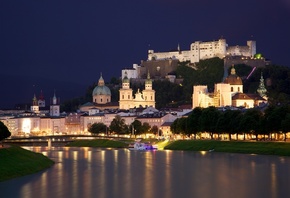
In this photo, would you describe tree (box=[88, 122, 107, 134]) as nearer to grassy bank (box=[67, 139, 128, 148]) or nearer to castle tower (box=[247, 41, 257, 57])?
grassy bank (box=[67, 139, 128, 148])

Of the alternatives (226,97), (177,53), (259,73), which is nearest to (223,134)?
(226,97)

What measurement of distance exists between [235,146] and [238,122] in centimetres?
461

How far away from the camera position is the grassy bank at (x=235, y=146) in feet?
177

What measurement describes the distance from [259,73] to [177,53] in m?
21.6

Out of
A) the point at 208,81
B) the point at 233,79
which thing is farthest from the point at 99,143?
the point at 208,81

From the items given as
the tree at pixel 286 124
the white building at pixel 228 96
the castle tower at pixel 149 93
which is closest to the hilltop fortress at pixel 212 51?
the castle tower at pixel 149 93

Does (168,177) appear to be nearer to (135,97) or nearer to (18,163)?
(18,163)

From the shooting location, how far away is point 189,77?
418 ft

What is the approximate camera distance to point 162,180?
36.8 metres

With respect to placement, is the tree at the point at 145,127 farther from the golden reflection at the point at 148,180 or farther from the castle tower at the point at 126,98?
the golden reflection at the point at 148,180

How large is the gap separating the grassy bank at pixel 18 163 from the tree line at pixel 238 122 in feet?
60.3

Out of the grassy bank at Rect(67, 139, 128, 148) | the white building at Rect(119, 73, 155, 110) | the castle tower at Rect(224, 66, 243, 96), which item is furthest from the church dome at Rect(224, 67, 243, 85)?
the grassy bank at Rect(67, 139, 128, 148)

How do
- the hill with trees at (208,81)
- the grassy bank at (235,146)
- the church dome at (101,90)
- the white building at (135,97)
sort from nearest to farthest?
the grassy bank at (235,146) → the hill with trees at (208,81) → the white building at (135,97) → the church dome at (101,90)

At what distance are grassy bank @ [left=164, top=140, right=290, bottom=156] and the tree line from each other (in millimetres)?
1421
